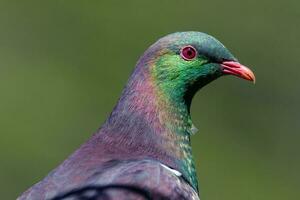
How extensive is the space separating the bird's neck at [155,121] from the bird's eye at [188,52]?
0.83ft

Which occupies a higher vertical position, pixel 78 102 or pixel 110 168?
pixel 110 168

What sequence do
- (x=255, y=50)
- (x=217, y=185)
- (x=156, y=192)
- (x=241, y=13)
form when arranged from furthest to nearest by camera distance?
(x=241, y=13) → (x=255, y=50) → (x=217, y=185) → (x=156, y=192)

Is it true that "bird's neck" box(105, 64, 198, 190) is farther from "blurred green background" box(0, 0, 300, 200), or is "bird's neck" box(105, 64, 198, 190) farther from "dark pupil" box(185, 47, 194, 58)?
"blurred green background" box(0, 0, 300, 200)

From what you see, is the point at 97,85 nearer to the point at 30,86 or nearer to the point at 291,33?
the point at 30,86

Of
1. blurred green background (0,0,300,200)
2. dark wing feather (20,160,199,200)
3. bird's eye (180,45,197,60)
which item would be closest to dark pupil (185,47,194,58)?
bird's eye (180,45,197,60)

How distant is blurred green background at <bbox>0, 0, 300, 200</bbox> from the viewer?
16.0 metres

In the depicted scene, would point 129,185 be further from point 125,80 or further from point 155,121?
point 125,80

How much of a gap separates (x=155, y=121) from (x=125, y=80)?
848cm

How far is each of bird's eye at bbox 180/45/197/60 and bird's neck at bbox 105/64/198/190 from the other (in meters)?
0.25

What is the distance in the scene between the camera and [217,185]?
15.6 metres

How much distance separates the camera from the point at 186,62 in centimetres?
884

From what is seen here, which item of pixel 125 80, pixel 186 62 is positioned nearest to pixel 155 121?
pixel 186 62

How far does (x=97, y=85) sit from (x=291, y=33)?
131 inches

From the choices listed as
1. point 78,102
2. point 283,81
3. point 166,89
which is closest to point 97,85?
point 78,102
